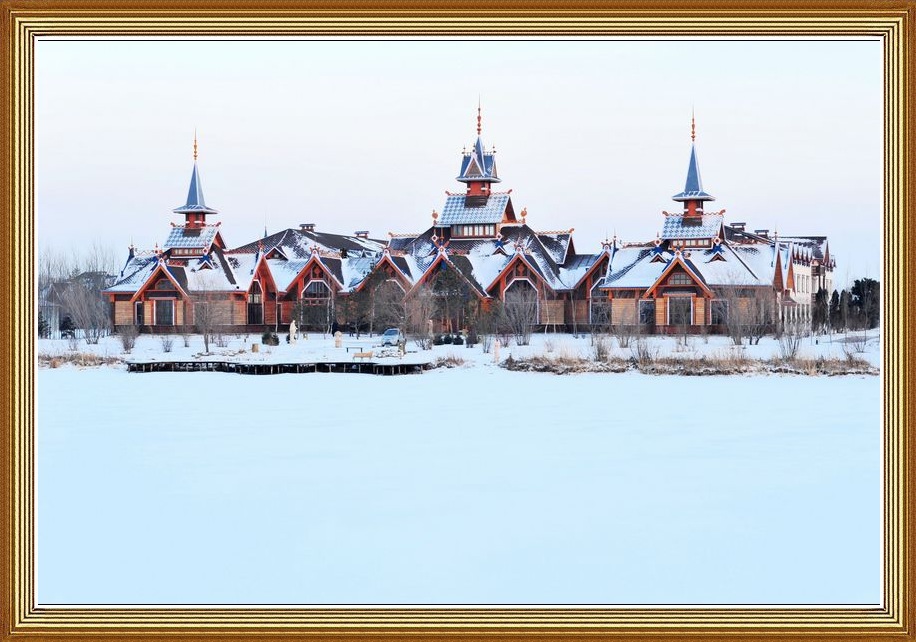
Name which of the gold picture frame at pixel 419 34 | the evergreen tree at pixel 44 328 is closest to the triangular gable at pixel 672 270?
the evergreen tree at pixel 44 328

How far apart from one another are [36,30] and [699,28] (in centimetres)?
268

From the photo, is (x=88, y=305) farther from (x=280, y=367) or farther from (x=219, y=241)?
(x=280, y=367)

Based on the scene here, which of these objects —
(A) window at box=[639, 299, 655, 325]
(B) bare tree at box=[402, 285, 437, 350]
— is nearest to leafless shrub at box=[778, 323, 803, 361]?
(A) window at box=[639, 299, 655, 325]

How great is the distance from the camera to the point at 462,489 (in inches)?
314

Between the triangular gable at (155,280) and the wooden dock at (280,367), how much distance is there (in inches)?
308

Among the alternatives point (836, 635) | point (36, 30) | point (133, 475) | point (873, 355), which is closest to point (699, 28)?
point (836, 635)

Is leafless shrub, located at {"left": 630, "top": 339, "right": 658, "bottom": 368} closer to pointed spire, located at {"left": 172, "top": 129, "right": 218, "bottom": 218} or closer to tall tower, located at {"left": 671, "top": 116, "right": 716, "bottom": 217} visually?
tall tower, located at {"left": 671, "top": 116, "right": 716, "bottom": 217}

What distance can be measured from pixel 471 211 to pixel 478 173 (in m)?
1.30

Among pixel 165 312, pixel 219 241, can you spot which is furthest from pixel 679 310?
pixel 165 312

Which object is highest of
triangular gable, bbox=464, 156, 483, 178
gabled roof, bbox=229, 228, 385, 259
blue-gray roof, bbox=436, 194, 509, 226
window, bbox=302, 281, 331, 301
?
triangular gable, bbox=464, 156, 483, 178

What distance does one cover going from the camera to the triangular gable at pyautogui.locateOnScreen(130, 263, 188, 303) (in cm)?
2700

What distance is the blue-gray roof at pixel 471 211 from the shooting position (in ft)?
92.5

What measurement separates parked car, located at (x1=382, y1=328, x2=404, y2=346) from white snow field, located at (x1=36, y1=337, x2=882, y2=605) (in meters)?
8.43

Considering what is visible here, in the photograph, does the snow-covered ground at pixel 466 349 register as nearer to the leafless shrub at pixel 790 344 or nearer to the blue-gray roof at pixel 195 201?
the leafless shrub at pixel 790 344
